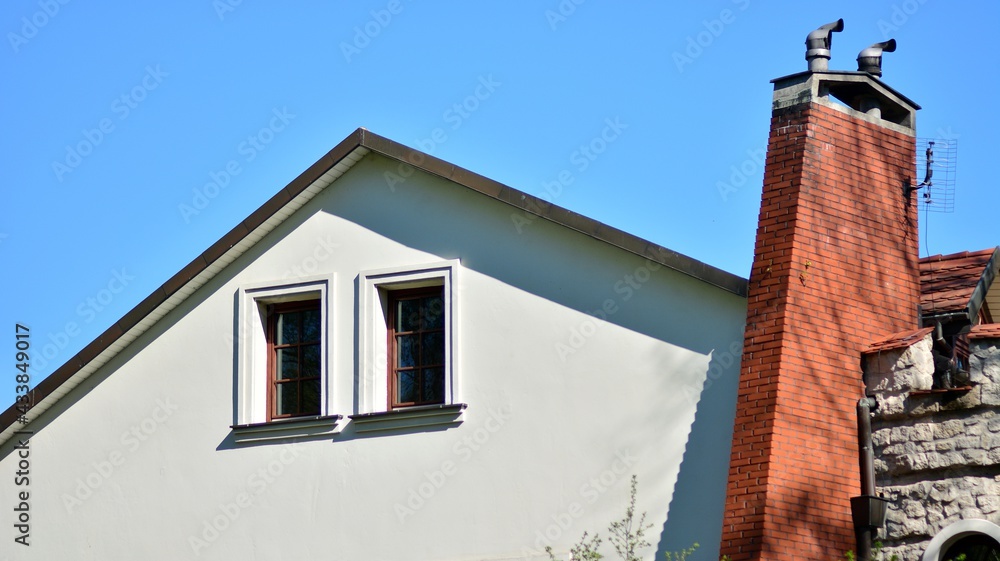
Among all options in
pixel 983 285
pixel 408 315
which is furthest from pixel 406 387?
pixel 983 285

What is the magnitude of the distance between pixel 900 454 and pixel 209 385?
24.9ft

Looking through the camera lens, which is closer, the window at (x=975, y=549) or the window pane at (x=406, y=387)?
the window at (x=975, y=549)

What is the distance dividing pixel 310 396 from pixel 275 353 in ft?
2.34

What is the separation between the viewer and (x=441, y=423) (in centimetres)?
1560

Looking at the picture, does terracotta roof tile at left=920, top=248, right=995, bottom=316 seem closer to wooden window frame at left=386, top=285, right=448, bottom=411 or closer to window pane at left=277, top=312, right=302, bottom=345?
wooden window frame at left=386, top=285, right=448, bottom=411

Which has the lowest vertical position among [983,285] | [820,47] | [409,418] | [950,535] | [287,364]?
[950,535]

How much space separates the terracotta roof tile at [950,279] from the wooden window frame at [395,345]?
4970mm

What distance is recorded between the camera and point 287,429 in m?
16.2

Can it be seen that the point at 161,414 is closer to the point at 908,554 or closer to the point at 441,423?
the point at 441,423

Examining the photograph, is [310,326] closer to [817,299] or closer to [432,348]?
[432,348]

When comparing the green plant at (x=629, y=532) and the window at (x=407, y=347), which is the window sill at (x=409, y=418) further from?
the green plant at (x=629, y=532)

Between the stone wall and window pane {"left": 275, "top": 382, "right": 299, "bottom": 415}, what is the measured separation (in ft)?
20.7

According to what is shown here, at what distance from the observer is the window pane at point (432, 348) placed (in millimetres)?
16062

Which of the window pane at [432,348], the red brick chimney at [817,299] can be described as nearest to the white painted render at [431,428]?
the window pane at [432,348]
